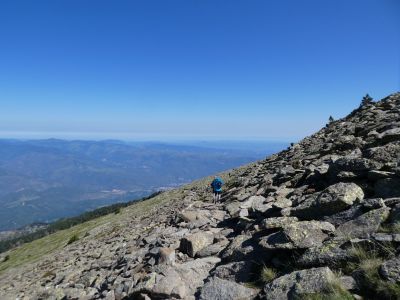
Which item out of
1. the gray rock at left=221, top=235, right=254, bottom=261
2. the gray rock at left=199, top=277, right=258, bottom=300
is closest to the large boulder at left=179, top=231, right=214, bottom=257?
the gray rock at left=221, top=235, right=254, bottom=261

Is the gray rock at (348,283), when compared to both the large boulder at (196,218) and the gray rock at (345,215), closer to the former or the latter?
the gray rock at (345,215)

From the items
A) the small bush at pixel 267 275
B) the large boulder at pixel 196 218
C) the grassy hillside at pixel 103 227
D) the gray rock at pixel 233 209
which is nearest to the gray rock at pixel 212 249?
the gray rock at pixel 233 209

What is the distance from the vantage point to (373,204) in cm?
1134

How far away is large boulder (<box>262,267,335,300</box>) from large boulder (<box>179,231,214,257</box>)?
5.88m

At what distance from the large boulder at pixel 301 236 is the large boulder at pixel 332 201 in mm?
1240

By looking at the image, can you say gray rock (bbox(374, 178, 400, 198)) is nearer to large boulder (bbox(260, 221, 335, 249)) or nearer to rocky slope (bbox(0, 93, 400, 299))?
rocky slope (bbox(0, 93, 400, 299))

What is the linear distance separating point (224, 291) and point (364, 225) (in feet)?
15.0

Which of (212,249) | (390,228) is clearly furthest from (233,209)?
(390,228)

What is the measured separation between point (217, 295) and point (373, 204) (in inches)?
222

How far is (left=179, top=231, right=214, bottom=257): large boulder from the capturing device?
50.0 ft

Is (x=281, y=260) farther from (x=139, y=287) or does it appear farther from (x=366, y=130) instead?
(x=366, y=130)

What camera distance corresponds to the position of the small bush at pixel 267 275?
10414 millimetres

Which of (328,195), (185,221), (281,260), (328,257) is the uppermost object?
(328,195)

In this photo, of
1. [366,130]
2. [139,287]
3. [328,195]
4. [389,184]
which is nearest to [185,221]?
[139,287]
